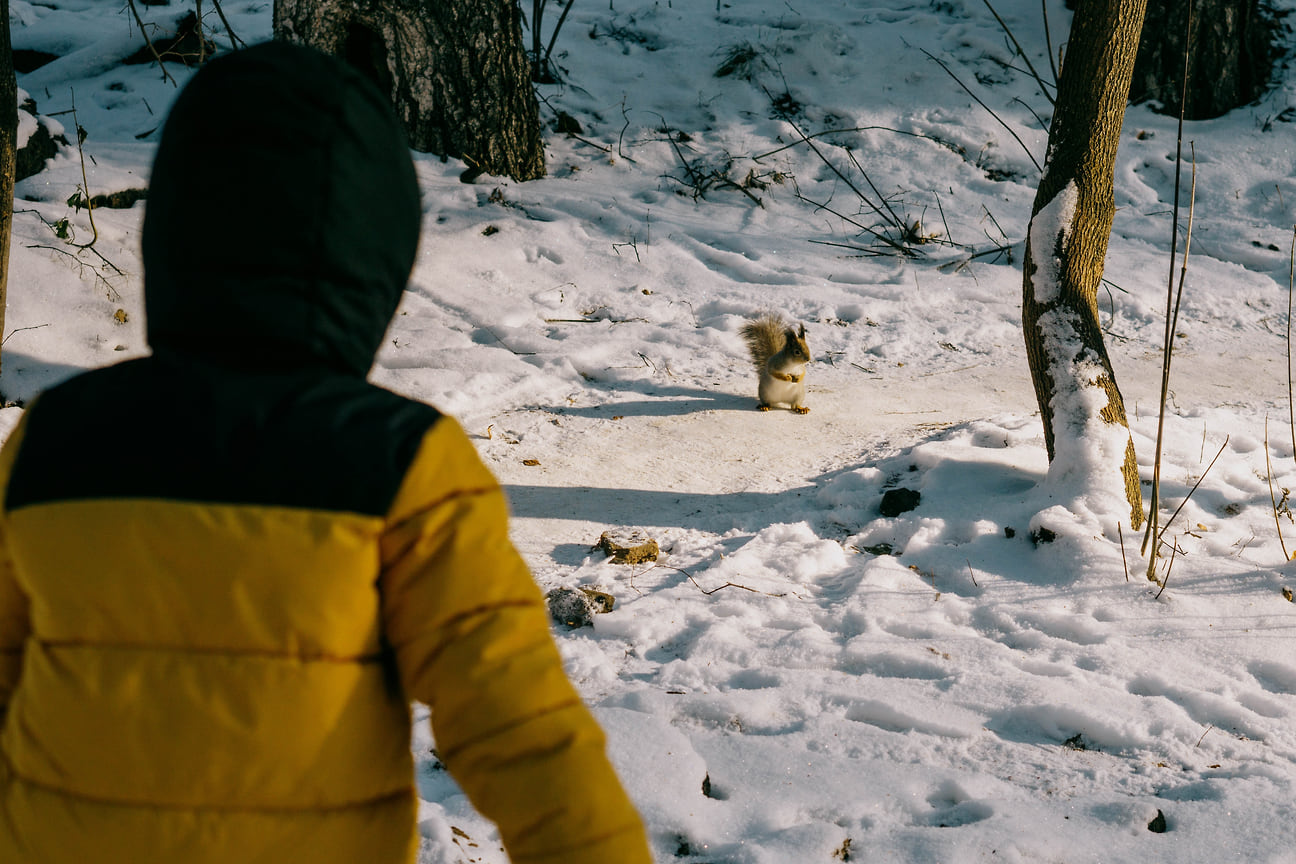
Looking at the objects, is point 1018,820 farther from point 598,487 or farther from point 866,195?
point 866,195

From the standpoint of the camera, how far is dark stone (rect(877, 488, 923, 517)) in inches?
143

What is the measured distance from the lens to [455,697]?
0.91 meters

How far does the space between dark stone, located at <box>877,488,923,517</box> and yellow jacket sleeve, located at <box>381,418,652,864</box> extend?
9.43 feet

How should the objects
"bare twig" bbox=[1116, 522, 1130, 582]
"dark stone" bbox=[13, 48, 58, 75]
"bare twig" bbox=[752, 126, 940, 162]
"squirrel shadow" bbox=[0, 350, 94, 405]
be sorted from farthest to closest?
"bare twig" bbox=[752, 126, 940, 162] → "dark stone" bbox=[13, 48, 58, 75] → "squirrel shadow" bbox=[0, 350, 94, 405] → "bare twig" bbox=[1116, 522, 1130, 582]

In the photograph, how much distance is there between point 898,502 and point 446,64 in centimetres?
503

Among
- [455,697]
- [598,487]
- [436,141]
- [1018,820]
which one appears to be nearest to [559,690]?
[455,697]

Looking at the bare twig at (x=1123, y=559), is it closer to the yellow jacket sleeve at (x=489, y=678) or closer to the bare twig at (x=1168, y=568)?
the bare twig at (x=1168, y=568)

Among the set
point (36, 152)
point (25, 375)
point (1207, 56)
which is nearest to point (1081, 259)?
point (25, 375)

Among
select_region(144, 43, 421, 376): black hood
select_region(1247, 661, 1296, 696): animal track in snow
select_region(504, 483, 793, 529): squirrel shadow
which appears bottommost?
select_region(504, 483, 793, 529): squirrel shadow

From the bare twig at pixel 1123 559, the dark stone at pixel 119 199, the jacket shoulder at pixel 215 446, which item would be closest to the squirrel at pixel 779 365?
the bare twig at pixel 1123 559

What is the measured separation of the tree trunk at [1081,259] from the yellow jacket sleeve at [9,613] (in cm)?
329

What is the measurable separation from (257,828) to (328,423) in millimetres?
396

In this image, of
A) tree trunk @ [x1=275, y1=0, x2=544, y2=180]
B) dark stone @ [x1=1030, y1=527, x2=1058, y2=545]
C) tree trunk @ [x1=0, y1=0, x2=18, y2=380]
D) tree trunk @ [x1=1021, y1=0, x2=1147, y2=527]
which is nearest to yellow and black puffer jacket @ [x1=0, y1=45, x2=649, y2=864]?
dark stone @ [x1=1030, y1=527, x2=1058, y2=545]

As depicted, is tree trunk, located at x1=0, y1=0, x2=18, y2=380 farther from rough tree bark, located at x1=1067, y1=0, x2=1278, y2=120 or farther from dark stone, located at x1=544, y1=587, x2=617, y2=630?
rough tree bark, located at x1=1067, y1=0, x2=1278, y2=120
